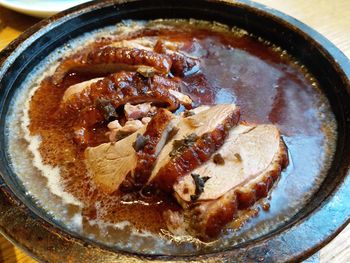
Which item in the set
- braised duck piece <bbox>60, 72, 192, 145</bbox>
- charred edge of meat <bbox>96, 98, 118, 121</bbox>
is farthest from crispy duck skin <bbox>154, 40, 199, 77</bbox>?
charred edge of meat <bbox>96, 98, 118, 121</bbox>

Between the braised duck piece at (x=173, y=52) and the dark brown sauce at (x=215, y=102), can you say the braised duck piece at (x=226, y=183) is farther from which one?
the braised duck piece at (x=173, y=52)

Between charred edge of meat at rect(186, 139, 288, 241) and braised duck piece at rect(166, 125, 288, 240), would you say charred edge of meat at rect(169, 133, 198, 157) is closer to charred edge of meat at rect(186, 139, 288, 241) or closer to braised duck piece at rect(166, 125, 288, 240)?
braised duck piece at rect(166, 125, 288, 240)

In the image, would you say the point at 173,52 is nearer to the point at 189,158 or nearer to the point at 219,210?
the point at 189,158

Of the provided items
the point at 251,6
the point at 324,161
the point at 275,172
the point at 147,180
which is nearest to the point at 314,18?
the point at 251,6

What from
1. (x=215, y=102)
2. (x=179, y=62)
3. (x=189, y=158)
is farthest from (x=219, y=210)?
(x=179, y=62)

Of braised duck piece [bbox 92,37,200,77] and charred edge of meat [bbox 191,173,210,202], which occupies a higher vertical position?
braised duck piece [bbox 92,37,200,77]

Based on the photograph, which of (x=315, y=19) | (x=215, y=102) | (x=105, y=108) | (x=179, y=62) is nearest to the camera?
(x=105, y=108)

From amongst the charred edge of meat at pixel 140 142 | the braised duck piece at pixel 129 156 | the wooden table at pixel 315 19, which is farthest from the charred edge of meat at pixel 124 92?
the wooden table at pixel 315 19
